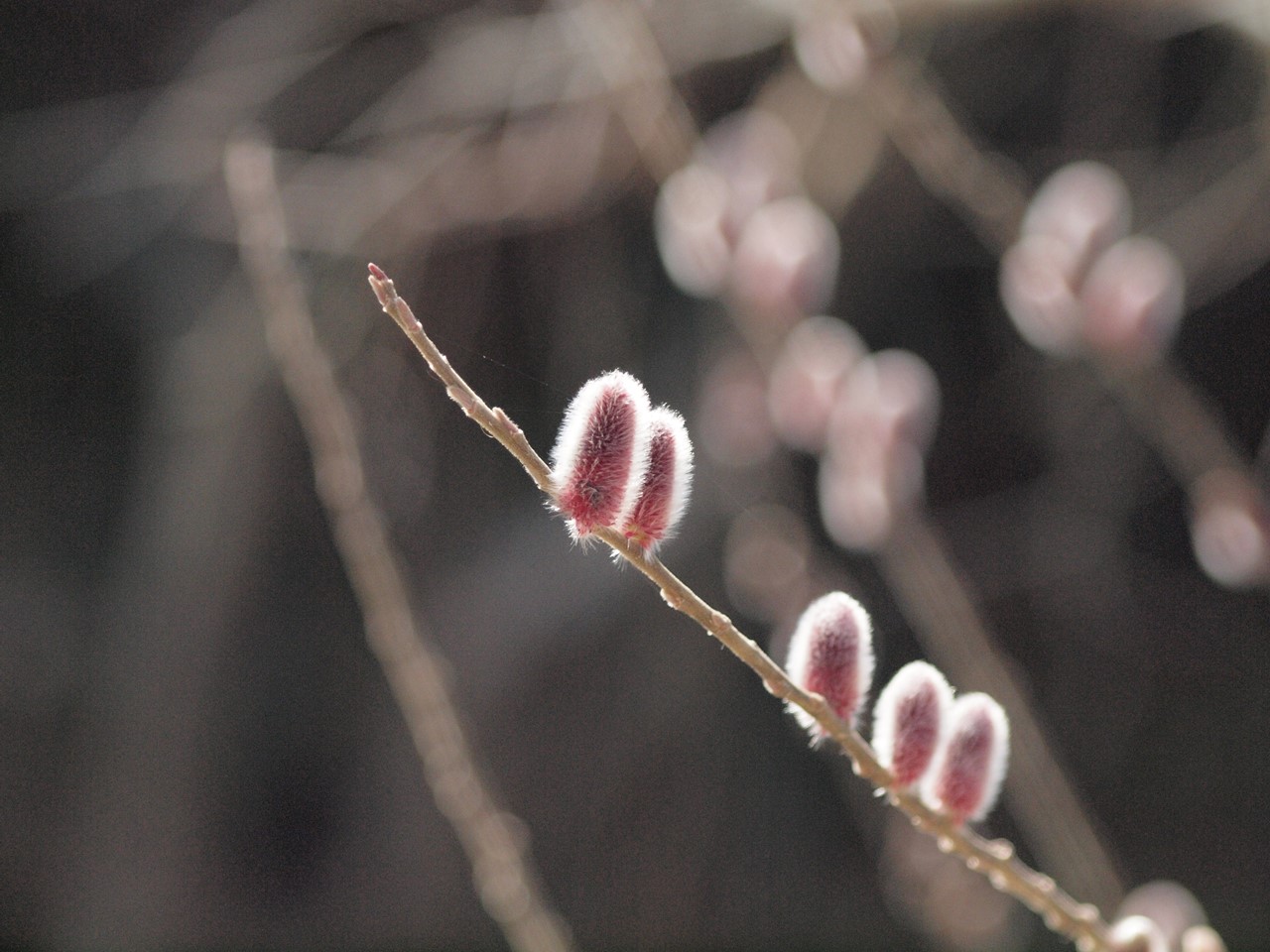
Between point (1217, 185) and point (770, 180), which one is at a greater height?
point (770, 180)

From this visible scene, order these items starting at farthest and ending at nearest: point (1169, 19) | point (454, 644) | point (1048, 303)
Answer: point (454, 644), point (1169, 19), point (1048, 303)

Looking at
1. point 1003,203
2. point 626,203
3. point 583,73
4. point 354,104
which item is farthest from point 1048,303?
point 354,104

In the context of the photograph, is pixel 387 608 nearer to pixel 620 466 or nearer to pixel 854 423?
pixel 620 466

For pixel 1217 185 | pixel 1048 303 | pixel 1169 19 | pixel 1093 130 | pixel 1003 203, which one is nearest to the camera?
pixel 1048 303

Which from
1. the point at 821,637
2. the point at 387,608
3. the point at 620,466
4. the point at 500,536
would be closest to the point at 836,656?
the point at 821,637

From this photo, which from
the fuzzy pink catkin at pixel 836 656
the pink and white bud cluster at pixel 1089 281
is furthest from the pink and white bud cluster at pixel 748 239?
the fuzzy pink catkin at pixel 836 656

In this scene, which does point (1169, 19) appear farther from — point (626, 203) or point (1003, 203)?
point (626, 203)

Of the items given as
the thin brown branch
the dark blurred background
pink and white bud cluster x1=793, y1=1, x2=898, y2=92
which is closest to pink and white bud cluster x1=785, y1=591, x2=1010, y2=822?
the thin brown branch

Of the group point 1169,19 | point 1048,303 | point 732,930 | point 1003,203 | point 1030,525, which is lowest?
point 732,930
